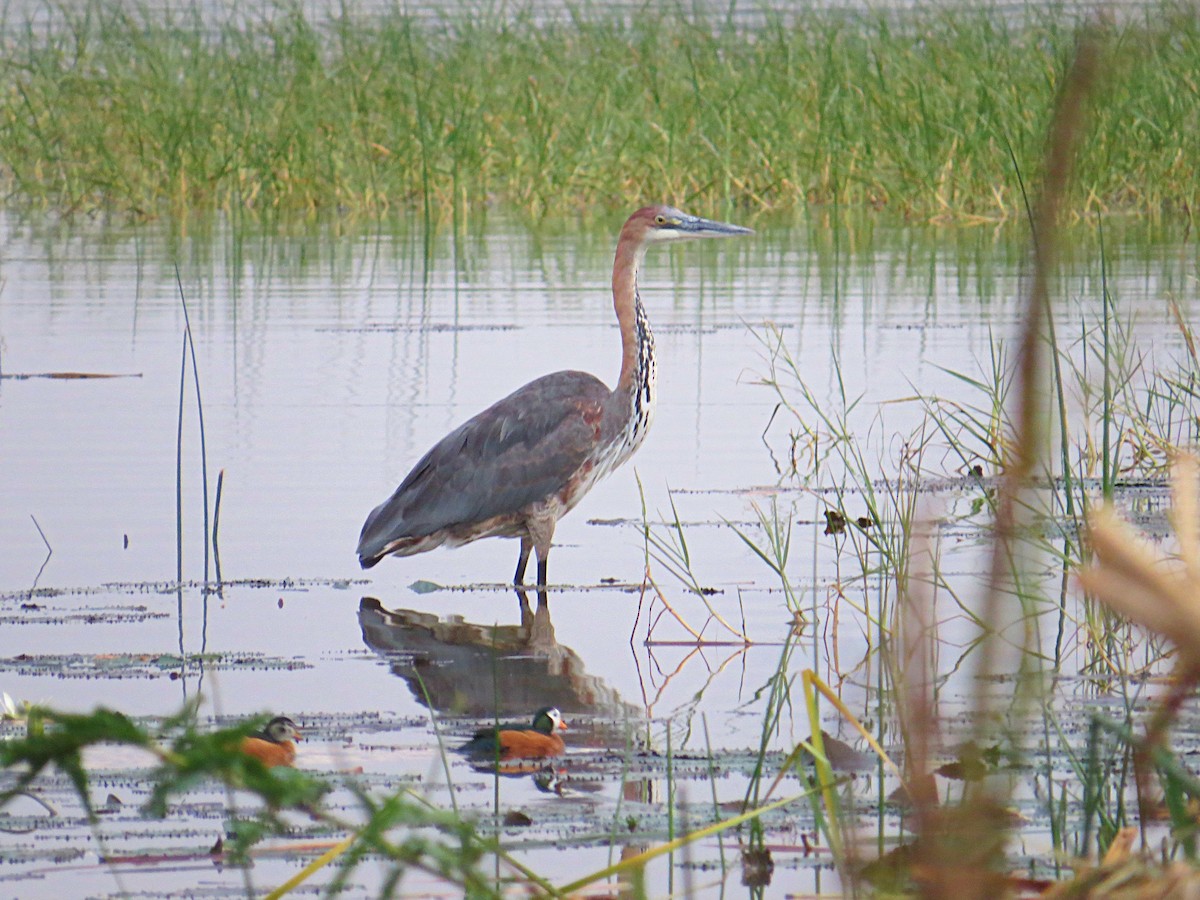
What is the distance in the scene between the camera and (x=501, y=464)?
5.86 meters

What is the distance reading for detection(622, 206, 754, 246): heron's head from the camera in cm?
664

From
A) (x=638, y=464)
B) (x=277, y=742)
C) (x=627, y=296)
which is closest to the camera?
(x=277, y=742)

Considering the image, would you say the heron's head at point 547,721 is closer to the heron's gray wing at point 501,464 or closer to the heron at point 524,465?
the heron at point 524,465

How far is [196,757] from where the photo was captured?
1.17 m

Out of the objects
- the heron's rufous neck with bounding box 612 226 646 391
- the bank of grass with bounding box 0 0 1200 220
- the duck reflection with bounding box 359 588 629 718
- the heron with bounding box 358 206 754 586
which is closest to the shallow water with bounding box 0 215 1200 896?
the duck reflection with bounding box 359 588 629 718

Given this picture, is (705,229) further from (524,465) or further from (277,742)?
(277,742)

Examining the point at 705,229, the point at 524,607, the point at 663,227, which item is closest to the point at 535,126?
the point at 705,229

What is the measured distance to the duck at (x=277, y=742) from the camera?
361cm

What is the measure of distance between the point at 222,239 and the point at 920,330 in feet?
19.1

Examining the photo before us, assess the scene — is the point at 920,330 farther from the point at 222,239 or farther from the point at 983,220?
the point at 222,239

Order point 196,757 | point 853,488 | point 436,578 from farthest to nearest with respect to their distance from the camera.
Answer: point 853,488, point 436,578, point 196,757

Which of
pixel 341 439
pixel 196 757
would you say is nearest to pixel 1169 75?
pixel 341 439

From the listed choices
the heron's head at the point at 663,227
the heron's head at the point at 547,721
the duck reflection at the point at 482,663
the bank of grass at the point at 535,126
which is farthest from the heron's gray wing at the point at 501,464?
the bank of grass at the point at 535,126

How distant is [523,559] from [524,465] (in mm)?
268
